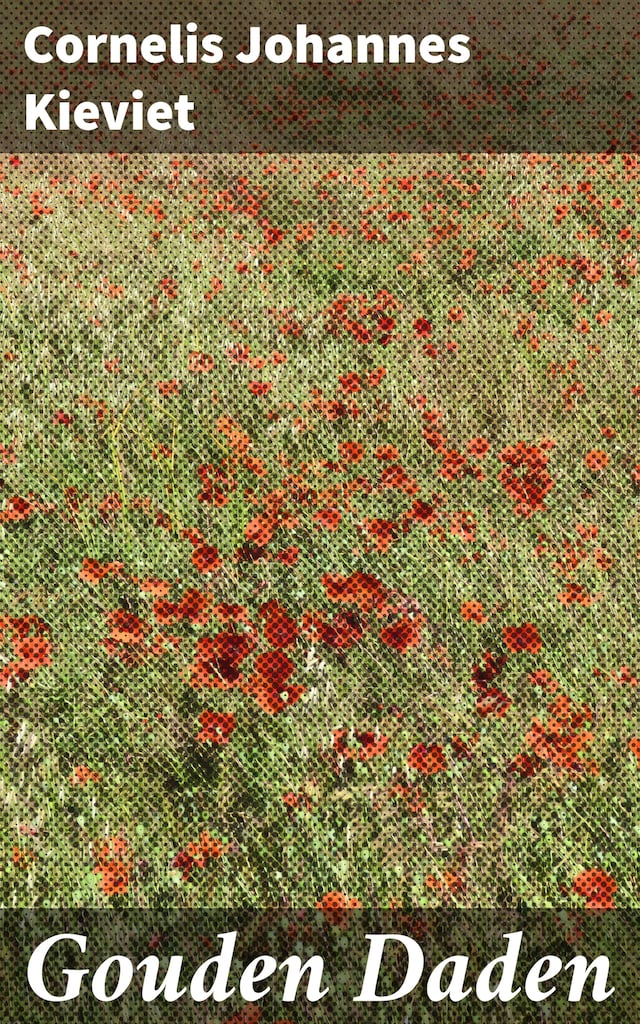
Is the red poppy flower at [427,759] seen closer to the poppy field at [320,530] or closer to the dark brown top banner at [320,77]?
the poppy field at [320,530]

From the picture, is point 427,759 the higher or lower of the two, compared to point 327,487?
lower

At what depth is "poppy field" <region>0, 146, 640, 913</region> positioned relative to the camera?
299 cm

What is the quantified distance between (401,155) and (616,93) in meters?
1.09

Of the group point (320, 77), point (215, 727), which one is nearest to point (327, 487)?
point (215, 727)

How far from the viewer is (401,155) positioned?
13.3 ft

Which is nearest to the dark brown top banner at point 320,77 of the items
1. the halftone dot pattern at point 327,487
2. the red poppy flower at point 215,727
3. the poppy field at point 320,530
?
the halftone dot pattern at point 327,487

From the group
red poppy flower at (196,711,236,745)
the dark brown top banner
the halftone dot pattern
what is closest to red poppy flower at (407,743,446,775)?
the halftone dot pattern

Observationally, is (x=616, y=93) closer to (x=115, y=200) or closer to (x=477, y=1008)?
(x=115, y=200)

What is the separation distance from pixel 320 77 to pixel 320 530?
2.31m

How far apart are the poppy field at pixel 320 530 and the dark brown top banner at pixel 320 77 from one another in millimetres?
160

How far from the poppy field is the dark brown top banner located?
160mm

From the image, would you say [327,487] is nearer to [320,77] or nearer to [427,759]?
[427,759]

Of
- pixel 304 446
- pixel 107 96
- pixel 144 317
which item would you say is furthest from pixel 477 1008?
pixel 107 96

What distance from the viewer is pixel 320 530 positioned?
10.9 feet
